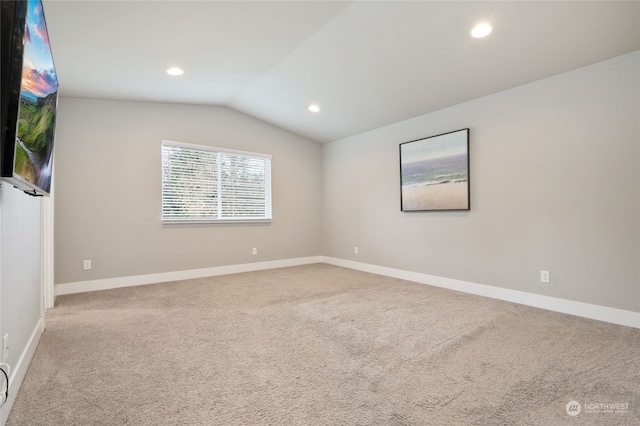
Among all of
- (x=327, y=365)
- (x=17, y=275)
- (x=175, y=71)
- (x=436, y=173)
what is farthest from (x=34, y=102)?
(x=436, y=173)

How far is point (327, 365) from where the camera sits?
2107mm

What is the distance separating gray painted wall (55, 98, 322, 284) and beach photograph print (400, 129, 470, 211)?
2.42 meters

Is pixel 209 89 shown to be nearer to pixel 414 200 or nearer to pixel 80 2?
pixel 80 2

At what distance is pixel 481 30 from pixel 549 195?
5.89 ft

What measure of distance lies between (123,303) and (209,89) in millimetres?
2938

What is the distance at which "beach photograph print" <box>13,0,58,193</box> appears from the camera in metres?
1.33

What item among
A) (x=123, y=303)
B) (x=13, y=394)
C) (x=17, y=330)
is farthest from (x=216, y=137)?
(x=13, y=394)

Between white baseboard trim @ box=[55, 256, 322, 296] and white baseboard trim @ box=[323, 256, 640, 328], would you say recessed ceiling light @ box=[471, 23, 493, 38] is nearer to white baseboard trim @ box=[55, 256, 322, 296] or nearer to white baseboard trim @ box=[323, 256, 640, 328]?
white baseboard trim @ box=[323, 256, 640, 328]

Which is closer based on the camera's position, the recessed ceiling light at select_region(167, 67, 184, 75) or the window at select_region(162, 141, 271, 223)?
the recessed ceiling light at select_region(167, 67, 184, 75)

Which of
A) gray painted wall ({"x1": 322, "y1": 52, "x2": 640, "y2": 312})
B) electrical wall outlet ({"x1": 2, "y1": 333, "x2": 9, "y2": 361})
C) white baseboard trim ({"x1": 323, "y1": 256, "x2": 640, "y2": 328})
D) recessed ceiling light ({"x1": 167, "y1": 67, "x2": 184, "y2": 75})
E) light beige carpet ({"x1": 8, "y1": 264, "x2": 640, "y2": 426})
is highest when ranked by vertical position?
recessed ceiling light ({"x1": 167, "y1": 67, "x2": 184, "y2": 75})

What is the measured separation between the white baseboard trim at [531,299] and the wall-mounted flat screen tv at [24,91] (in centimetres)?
424
